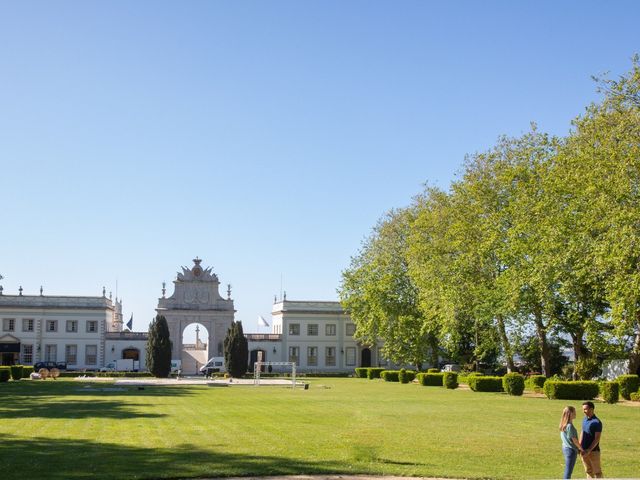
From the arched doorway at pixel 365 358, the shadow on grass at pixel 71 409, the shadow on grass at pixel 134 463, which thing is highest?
the arched doorway at pixel 365 358

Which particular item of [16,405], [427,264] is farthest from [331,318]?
[16,405]

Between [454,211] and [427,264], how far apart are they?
4.16 m

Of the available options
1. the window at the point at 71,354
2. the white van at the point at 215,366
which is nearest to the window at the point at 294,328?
the white van at the point at 215,366

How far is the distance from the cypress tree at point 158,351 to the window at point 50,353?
21273 millimetres

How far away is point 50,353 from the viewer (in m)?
82.2

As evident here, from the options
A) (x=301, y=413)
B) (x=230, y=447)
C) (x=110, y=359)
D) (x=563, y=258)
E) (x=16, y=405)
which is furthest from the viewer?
(x=110, y=359)

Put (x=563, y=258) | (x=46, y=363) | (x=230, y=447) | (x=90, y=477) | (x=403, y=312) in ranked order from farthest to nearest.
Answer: (x=46, y=363)
(x=403, y=312)
(x=563, y=258)
(x=230, y=447)
(x=90, y=477)

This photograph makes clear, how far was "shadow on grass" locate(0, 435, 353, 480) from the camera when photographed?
1449 centimetres

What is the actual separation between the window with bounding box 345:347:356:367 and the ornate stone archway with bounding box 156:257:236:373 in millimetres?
13914

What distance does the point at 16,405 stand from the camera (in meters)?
29.9

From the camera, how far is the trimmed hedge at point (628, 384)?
118 feet

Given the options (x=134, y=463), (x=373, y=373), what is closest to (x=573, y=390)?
(x=134, y=463)

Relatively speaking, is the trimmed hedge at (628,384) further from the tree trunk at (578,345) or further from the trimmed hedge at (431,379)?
the trimmed hedge at (431,379)

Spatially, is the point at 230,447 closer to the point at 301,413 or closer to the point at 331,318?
the point at 301,413
